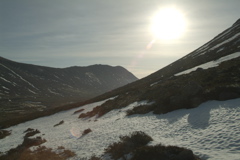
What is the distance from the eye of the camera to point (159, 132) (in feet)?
43.8

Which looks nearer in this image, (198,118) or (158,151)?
(158,151)

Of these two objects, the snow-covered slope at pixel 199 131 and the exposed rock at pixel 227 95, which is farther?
the exposed rock at pixel 227 95

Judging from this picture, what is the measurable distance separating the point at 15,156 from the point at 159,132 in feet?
45.5

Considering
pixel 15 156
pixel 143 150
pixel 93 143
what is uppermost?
pixel 143 150

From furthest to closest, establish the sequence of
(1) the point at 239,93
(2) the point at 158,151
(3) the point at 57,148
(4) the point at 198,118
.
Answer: (3) the point at 57,148 < (1) the point at 239,93 < (4) the point at 198,118 < (2) the point at 158,151

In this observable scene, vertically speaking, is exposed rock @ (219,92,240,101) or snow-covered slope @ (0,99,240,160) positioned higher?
exposed rock @ (219,92,240,101)

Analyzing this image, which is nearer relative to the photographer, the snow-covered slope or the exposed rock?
the snow-covered slope

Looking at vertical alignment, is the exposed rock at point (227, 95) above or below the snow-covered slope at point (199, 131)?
above

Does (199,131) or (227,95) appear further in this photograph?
(227,95)

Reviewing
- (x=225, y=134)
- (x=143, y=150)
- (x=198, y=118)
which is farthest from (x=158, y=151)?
(x=198, y=118)

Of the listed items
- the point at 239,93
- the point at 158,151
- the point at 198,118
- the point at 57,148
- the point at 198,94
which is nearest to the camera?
the point at 158,151

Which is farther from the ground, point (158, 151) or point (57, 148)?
point (158, 151)

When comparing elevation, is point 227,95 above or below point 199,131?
above

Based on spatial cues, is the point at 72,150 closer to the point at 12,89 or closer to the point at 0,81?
the point at 12,89
